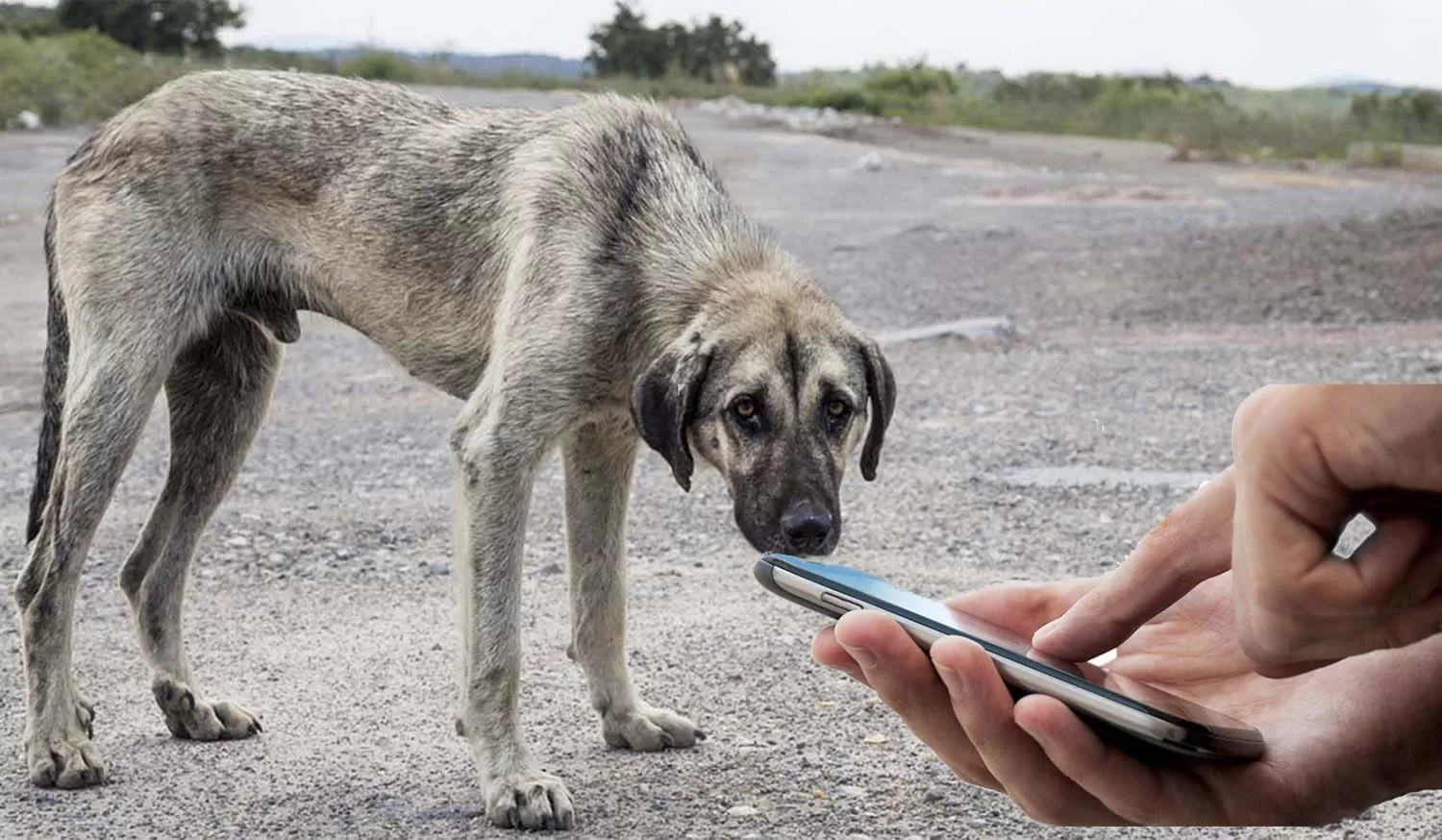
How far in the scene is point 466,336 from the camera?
17.1 ft

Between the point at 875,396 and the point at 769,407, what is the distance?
365 mm

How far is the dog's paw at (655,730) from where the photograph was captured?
189 inches

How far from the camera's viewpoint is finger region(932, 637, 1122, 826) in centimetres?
229

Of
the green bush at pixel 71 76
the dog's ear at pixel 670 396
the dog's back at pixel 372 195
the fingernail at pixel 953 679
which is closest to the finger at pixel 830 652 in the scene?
the fingernail at pixel 953 679

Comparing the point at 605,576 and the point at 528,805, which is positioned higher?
the point at 605,576

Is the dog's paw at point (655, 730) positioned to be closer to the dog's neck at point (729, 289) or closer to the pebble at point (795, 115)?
the dog's neck at point (729, 289)

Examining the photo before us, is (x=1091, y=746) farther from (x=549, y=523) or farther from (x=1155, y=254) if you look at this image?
(x=1155, y=254)

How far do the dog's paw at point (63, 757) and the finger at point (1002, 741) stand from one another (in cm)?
283

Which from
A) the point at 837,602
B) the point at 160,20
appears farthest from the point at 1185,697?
the point at 160,20

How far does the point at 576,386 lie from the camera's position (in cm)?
469

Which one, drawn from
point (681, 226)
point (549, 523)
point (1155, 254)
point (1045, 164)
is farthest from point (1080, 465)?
point (1045, 164)

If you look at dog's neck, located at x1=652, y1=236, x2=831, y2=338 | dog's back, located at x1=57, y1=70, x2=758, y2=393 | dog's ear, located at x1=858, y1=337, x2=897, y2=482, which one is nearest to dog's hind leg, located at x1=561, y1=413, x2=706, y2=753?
dog's neck, located at x1=652, y1=236, x2=831, y2=338

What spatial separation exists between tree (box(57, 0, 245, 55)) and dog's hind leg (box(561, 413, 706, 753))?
4.25 metres

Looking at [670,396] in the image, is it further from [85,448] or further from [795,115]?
[795,115]
